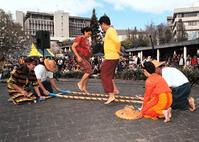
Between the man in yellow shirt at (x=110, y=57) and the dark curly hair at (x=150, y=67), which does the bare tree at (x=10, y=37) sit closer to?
the man in yellow shirt at (x=110, y=57)

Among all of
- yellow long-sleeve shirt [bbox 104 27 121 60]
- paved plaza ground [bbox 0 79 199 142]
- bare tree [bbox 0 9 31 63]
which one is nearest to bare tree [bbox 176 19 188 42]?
bare tree [bbox 0 9 31 63]

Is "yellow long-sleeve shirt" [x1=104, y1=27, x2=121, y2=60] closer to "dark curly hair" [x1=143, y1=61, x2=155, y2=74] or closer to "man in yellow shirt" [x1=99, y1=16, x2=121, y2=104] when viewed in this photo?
"man in yellow shirt" [x1=99, y1=16, x2=121, y2=104]

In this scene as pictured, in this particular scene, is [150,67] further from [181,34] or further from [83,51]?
[181,34]

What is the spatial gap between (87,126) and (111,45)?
2.45 m

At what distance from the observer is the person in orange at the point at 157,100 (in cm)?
629

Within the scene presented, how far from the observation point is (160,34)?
286 ft

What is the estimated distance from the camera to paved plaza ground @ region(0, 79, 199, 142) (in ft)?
17.3

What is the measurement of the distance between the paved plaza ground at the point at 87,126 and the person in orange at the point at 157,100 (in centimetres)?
17

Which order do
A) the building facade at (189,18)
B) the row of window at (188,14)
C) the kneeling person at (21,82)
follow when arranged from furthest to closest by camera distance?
the row of window at (188,14), the building facade at (189,18), the kneeling person at (21,82)

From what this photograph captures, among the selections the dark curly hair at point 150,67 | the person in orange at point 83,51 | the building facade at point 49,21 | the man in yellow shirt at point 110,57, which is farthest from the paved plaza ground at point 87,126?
the building facade at point 49,21

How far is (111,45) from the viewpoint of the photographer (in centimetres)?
776

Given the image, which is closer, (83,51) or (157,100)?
(157,100)

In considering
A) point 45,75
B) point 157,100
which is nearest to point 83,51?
point 45,75

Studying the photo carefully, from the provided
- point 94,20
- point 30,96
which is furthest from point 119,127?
point 94,20
